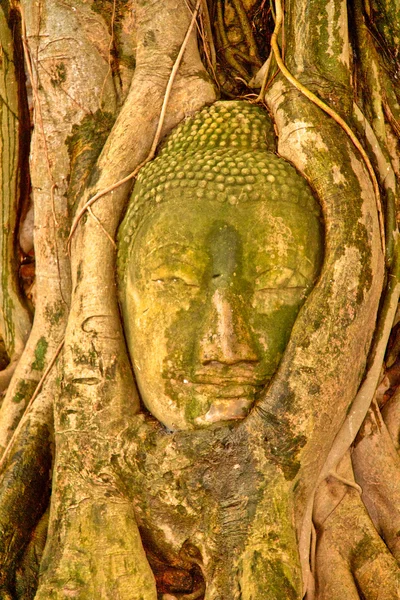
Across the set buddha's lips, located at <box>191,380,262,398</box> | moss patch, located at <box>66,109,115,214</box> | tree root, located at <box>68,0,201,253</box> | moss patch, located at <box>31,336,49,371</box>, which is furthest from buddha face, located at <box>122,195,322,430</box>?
moss patch, located at <box>31,336,49,371</box>

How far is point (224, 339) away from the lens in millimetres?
1915

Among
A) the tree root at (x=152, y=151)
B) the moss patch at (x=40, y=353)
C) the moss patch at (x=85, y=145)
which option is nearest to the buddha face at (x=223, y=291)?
the tree root at (x=152, y=151)

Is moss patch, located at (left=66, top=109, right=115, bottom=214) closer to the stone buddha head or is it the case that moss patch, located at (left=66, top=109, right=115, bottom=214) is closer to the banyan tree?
the banyan tree

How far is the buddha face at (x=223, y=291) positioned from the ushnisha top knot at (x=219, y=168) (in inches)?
1.4

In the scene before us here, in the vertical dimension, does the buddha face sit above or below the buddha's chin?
above

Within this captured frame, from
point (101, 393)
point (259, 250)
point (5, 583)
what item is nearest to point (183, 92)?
point (259, 250)

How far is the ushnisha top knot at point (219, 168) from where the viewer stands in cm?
201

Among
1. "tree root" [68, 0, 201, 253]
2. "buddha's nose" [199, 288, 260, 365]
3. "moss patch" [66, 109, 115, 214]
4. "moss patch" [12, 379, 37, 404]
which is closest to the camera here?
"buddha's nose" [199, 288, 260, 365]

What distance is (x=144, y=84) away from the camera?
2.34 meters

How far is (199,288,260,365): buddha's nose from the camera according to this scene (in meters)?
1.92

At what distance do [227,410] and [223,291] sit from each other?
31cm

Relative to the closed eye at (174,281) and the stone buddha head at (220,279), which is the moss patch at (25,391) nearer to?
the stone buddha head at (220,279)

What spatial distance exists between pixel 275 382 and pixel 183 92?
96cm

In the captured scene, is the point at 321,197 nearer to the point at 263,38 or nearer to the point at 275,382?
the point at 275,382
